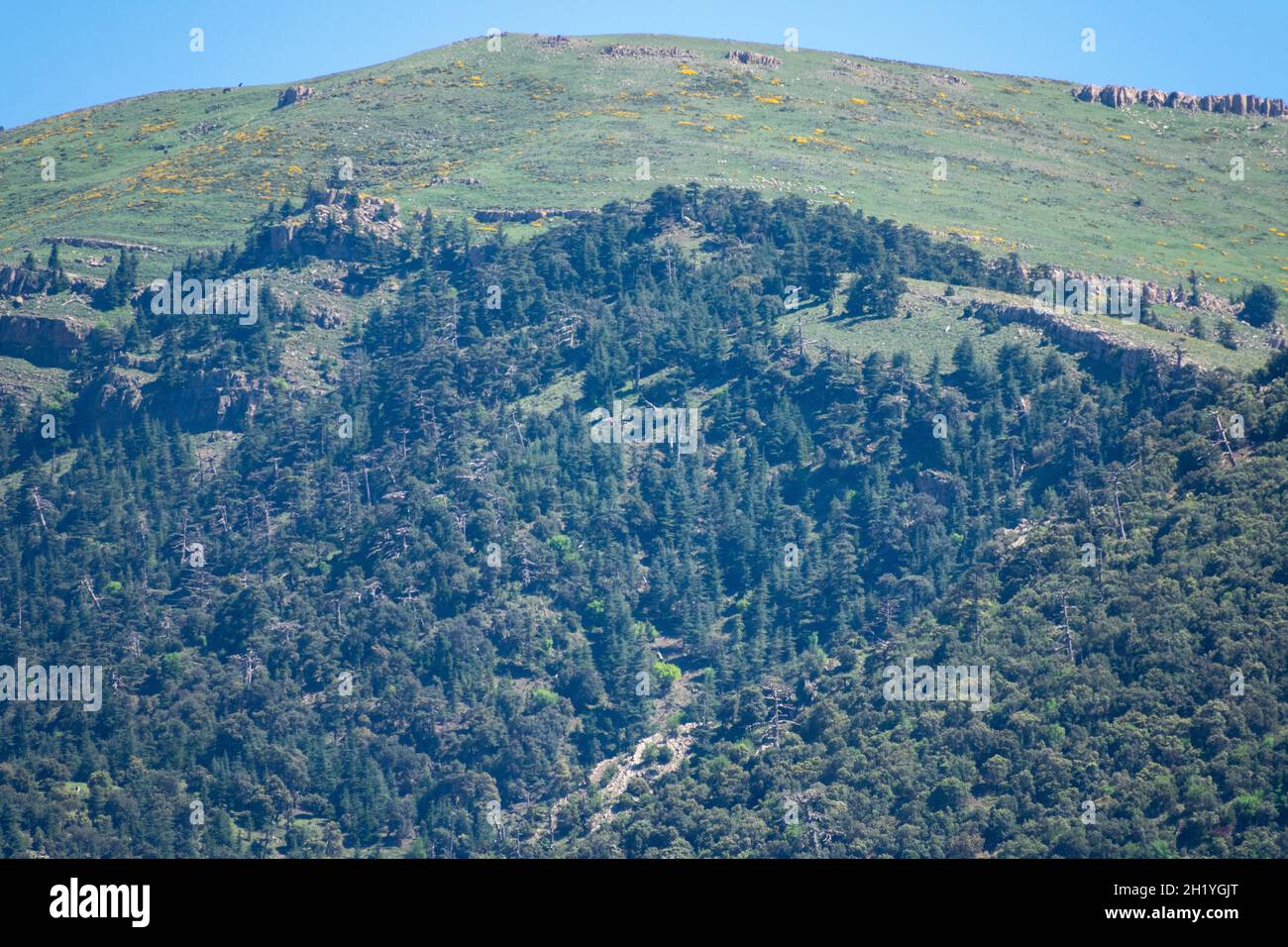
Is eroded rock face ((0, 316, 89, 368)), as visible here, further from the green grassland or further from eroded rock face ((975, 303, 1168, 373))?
eroded rock face ((975, 303, 1168, 373))

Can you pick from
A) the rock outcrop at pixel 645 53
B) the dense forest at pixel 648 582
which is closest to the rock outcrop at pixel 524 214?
the dense forest at pixel 648 582

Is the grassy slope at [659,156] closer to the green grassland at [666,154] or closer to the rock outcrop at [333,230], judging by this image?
the green grassland at [666,154]

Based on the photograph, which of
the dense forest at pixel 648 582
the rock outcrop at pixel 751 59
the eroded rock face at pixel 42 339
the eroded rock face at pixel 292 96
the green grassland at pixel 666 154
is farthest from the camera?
the rock outcrop at pixel 751 59

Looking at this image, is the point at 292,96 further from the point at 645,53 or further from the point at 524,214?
the point at 524,214

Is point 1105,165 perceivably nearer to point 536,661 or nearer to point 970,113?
point 970,113

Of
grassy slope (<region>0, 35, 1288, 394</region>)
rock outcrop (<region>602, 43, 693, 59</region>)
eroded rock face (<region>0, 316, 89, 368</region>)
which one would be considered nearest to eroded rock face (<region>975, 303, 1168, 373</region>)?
grassy slope (<region>0, 35, 1288, 394</region>)
